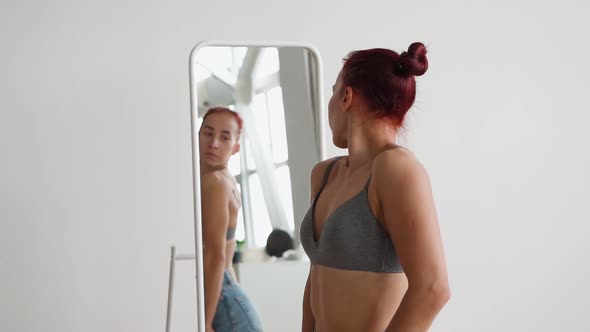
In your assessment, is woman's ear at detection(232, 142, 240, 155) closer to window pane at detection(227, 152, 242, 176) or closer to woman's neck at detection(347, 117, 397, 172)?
window pane at detection(227, 152, 242, 176)

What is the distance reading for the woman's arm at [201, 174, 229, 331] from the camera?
231 cm

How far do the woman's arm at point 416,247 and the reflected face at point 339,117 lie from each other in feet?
0.99

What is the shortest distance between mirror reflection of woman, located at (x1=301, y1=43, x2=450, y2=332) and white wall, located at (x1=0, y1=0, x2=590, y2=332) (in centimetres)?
108

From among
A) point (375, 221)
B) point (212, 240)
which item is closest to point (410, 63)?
point (375, 221)

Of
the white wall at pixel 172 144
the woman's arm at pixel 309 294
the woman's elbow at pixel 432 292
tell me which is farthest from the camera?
the white wall at pixel 172 144

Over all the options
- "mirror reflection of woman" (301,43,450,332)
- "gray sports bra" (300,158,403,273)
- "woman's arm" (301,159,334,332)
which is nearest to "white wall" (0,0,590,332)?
"woman's arm" (301,159,334,332)

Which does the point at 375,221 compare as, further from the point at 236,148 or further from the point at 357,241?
the point at 236,148

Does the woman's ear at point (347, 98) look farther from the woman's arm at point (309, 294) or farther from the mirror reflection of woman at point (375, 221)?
the woman's arm at point (309, 294)

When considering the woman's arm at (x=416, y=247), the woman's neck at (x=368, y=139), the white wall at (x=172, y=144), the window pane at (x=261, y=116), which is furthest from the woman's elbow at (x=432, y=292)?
the white wall at (x=172, y=144)

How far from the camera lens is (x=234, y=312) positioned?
234cm

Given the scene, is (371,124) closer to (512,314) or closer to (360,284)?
(360,284)

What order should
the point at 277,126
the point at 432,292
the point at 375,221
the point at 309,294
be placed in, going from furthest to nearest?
the point at 277,126 → the point at 309,294 → the point at 375,221 → the point at 432,292

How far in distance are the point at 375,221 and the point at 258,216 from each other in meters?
0.76

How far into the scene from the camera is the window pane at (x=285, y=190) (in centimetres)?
240
